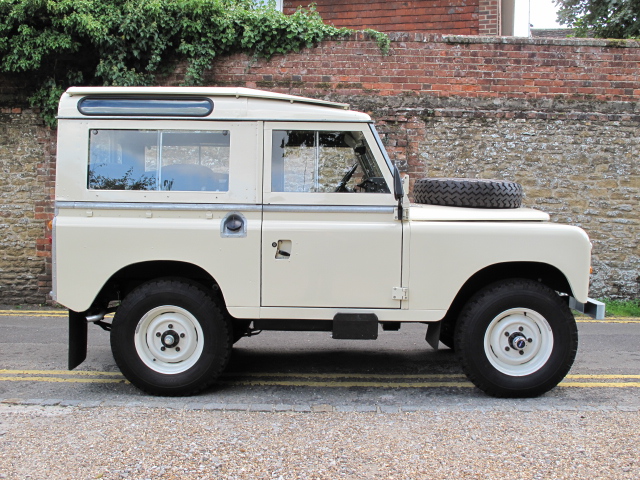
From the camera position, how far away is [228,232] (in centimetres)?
490

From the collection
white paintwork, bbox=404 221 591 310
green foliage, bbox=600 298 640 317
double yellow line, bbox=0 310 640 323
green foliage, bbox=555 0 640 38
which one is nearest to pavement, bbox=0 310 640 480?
white paintwork, bbox=404 221 591 310

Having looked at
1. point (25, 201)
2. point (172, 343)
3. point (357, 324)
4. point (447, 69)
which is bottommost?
point (172, 343)

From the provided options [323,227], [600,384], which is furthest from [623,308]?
[323,227]

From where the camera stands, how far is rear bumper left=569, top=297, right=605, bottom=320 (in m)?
A: 4.95

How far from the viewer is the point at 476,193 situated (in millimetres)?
5289

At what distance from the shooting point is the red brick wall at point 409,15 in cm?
1193

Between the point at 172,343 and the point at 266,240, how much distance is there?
1137 millimetres

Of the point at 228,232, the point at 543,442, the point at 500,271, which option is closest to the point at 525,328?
the point at 500,271

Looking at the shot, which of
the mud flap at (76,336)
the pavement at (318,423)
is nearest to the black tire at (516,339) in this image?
the pavement at (318,423)

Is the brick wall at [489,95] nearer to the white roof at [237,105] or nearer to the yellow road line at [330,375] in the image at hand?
the yellow road line at [330,375]

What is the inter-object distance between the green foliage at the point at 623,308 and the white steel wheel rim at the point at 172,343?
6753 mm

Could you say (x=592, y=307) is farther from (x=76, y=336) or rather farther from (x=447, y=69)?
(x=447, y=69)

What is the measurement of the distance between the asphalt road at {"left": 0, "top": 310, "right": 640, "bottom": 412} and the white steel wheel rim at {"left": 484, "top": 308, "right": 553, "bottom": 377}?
0.28 m

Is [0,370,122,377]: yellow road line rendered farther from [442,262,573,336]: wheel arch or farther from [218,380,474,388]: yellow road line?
[442,262,573,336]: wheel arch
